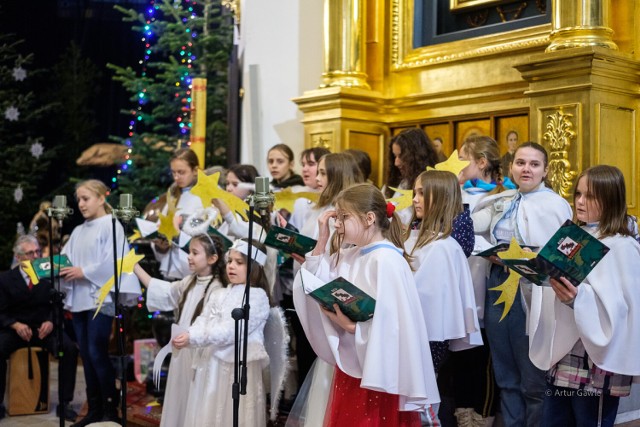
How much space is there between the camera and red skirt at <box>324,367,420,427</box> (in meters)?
3.80

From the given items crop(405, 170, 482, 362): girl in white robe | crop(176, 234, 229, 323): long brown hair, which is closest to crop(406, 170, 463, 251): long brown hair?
crop(405, 170, 482, 362): girl in white robe

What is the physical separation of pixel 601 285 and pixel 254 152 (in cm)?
525

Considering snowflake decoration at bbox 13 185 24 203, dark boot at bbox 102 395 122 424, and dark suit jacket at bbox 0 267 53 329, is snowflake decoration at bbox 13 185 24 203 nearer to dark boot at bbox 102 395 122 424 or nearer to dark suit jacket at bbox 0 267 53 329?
dark suit jacket at bbox 0 267 53 329

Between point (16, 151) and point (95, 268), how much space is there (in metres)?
7.12

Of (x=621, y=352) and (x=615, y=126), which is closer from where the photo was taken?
(x=621, y=352)

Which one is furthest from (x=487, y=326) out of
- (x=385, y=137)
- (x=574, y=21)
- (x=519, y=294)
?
(x=385, y=137)

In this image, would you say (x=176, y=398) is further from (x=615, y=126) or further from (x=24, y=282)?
(x=615, y=126)

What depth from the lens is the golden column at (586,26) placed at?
5.53 m

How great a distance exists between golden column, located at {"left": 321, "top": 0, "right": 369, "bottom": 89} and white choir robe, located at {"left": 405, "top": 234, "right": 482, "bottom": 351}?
11.1 ft

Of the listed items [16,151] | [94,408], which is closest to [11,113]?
[16,151]

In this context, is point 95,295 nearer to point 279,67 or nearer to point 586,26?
point 279,67

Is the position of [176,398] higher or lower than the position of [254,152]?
lower

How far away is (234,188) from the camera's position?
642cm

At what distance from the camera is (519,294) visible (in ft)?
15.3
